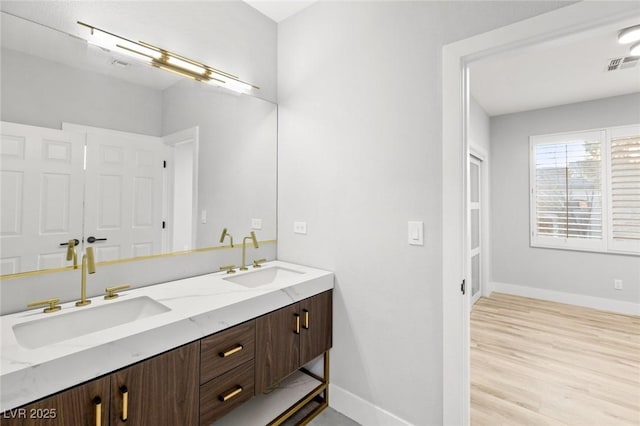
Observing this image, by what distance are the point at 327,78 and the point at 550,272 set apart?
416 centimetres

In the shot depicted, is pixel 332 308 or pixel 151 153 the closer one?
pixel 151 153

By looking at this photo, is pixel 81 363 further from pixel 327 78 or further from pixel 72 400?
pixel 327 78

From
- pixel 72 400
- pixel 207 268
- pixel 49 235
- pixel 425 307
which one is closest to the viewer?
pixel 72 400

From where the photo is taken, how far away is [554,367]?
95.1 inches

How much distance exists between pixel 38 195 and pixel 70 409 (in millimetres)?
873

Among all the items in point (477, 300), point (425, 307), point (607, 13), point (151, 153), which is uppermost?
point (607, 13)

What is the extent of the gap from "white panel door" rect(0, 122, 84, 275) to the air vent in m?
4.16

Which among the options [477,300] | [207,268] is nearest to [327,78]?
[207,268]

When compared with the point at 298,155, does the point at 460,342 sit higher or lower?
lower

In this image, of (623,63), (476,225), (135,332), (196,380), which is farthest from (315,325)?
(623,63)

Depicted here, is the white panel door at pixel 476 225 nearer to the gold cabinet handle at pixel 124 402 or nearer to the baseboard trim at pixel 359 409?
the baseboard trim at pixel 359 409

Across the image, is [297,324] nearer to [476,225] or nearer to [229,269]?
[229,269]

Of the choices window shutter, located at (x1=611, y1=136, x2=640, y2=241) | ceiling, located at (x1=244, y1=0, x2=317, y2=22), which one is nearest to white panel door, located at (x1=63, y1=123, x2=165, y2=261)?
ceiling, located at (x1=244, y1=0, x2=317, y2=22)

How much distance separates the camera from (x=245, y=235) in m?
2.10
